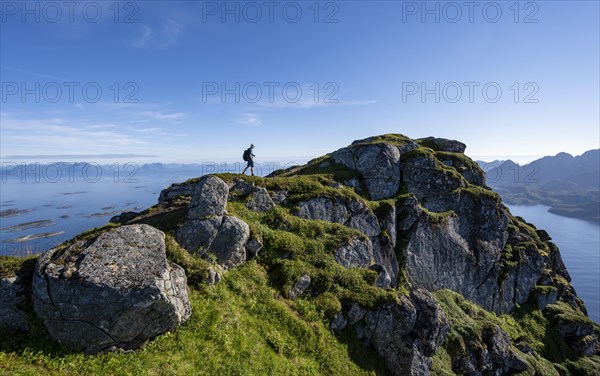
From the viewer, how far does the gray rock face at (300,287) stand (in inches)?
850

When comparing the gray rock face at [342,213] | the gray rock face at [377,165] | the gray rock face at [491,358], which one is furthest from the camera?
the gray rock face at [377,165]

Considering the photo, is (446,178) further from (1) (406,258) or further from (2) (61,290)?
(2) (61,290)

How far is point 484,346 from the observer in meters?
28.6

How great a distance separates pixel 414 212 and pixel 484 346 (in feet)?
57.3

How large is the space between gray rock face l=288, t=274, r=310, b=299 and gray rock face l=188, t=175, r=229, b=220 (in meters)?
8.06

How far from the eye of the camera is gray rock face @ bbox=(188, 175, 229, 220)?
2214 cm

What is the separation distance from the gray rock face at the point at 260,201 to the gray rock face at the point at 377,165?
1903 cm

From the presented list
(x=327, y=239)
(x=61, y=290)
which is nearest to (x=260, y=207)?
(x=327, y=239)

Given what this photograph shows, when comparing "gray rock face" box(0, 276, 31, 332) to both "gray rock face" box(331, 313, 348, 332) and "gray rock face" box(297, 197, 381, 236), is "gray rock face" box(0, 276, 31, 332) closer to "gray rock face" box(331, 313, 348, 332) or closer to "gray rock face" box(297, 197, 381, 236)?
"gray rock face" box(331, 313, 348, 332)

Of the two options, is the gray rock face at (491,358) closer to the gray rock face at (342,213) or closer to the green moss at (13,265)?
the gray rock face at (342,213)

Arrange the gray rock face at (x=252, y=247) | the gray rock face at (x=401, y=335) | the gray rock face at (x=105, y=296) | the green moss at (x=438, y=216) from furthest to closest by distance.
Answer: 1. the green moss at (x=438, y=216)
2. the gray rock face at (x=252, y=247)
3. the gray rock face at (x=401, y=335)
4. the gray rock face at (x=105, y=296)

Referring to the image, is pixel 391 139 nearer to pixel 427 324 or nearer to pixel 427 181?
pixel 427 181

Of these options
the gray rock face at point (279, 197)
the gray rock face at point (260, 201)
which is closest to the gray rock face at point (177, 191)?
the gray rock face at point (260, 201)

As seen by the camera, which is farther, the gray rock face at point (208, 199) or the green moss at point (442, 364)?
the green moss at point (442, 364)
